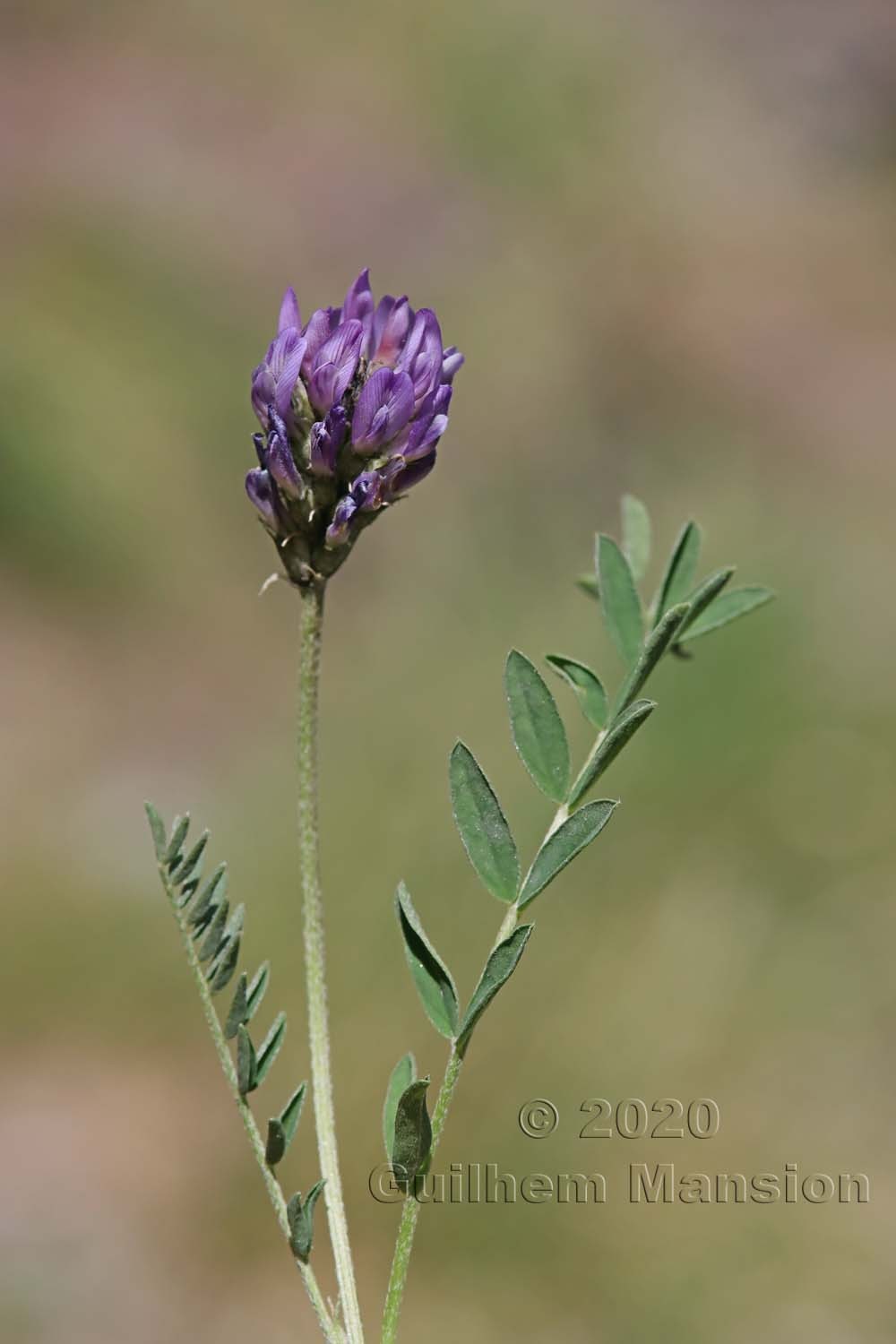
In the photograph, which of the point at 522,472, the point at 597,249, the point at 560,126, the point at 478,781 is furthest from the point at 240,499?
the point at 478,781

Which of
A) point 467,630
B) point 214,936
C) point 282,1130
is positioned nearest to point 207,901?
point 214,936

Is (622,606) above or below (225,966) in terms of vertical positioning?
above

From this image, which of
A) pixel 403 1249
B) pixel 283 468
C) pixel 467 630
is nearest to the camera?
pixel 403 1249

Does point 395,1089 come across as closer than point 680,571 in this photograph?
Yes

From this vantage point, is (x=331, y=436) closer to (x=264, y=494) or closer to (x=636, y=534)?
(x=264, y=494)

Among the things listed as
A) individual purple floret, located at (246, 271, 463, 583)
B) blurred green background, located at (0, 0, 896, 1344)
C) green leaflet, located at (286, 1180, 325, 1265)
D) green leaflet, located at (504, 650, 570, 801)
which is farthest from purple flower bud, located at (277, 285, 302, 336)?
blurred green background, located at (0, 0, 896, 1344)

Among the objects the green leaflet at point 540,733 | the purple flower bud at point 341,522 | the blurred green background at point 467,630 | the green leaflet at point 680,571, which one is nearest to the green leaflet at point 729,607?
the green leaflet at point 680,571

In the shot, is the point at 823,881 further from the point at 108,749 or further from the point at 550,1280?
the point at 108,749
